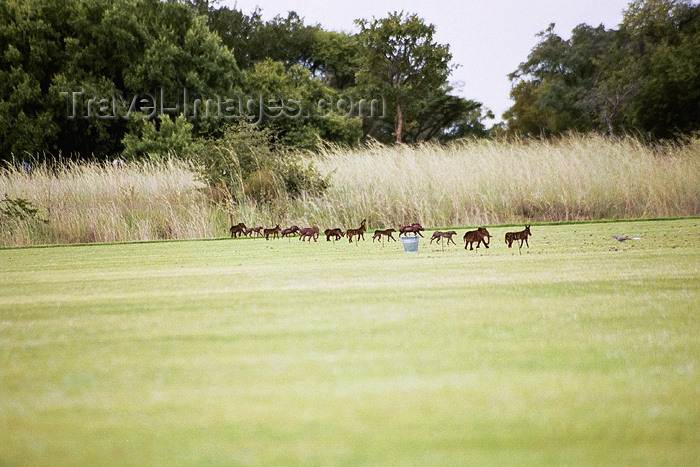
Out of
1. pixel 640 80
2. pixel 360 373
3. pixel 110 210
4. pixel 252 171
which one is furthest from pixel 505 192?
pixel 640 80

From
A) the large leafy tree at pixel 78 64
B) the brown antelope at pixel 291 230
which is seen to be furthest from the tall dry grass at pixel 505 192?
the large leafy tree at pixel 78 64

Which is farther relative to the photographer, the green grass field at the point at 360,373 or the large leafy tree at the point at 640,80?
the large leafy tree at the point at 640,80

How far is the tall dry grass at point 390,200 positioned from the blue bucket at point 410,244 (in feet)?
14.2

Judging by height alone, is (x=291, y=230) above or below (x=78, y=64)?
below

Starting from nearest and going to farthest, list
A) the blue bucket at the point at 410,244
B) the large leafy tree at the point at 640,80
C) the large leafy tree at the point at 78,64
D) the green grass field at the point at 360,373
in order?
the green grass field at the point at 360,373 < the blue bucket at the point at 410,244 < the large leafy tree at the point at 78,64 < the large leafy tree at the point at 640,80

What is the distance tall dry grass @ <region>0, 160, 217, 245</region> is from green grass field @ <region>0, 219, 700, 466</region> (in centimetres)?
600

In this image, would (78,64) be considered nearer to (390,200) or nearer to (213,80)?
(213,80)

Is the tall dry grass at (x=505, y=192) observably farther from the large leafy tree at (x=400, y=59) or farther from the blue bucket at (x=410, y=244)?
the large leafy tree at (x=400, y=59)

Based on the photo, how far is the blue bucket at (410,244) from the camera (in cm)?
366

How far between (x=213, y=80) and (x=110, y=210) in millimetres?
18127

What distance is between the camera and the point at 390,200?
27.6 feet

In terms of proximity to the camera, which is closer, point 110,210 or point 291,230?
point 291,230

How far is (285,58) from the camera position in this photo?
36.0 metres

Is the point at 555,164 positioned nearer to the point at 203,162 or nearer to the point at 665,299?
the point at 203,162
